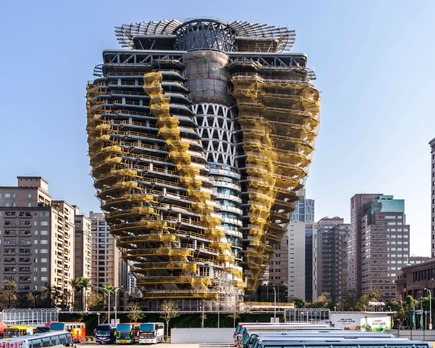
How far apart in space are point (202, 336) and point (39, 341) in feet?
149

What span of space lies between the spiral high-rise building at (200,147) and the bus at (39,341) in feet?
269

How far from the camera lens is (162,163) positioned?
15800cm

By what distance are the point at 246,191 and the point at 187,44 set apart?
38892 millimetres

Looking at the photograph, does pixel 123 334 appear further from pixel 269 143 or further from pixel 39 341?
pixel 269 143

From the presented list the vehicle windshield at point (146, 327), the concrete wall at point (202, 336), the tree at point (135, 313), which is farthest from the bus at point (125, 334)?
the tree at point (135, 313)

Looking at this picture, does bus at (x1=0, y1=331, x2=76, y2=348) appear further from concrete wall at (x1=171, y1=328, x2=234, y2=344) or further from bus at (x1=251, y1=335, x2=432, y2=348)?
concrete wall at (x1=171, y1=328, x2=234, y2=344)

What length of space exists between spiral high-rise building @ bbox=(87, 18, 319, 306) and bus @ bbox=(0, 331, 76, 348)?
81851 mm

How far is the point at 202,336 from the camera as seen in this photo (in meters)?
102

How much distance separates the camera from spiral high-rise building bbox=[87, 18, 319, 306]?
15462cm

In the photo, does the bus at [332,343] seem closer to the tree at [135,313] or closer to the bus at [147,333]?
the bus at [147,333]

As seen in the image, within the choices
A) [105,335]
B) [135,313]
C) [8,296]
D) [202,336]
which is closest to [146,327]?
[105,335]

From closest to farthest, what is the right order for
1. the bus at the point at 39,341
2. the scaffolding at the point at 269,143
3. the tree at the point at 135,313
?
1. the bus at the point at 39,341
2. the tree at the point at 135,313
3. the scaffolding at the point at 269,143

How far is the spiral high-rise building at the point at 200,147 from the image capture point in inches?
6088

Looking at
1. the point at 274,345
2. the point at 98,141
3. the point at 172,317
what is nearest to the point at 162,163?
the point at 98,141
